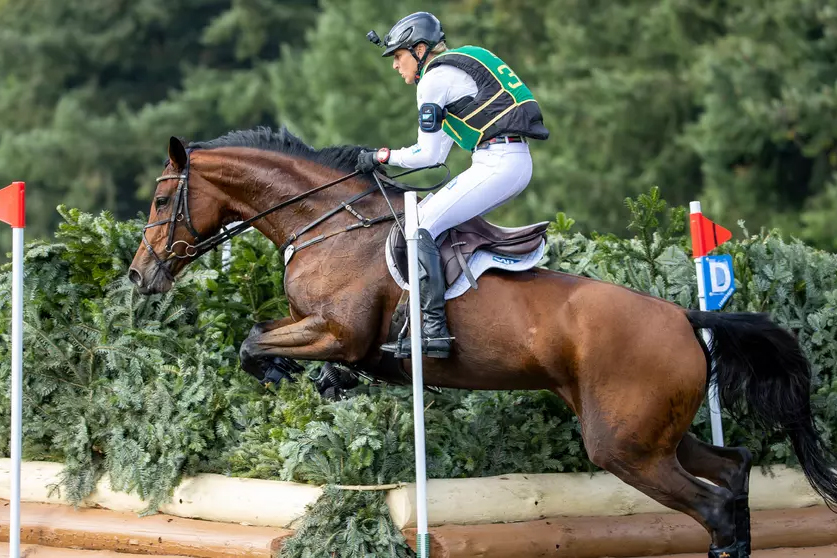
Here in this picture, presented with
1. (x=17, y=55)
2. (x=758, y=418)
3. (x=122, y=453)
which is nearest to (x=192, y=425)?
(x=122, y=453)

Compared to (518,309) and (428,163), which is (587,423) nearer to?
(518,309)

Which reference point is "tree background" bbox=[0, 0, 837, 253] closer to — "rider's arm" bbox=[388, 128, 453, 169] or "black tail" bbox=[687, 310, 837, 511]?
"black tail" bbox=[687, 310, 837, 511]

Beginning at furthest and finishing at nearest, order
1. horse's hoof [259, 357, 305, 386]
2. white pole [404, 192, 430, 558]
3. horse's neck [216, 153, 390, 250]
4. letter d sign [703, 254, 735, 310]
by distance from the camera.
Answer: letter d sign [703, 254, 735, 310]
horse's neck [216, 153, 390, 250]
horse's hoof [259, 357, 305, 386]
white pole [404, 192, 430, 558]

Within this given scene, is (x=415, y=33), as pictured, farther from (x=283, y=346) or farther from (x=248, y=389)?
(x=248, y=389)

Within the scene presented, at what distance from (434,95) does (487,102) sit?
0.86 feet

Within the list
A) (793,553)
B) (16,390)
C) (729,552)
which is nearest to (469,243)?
(729,552)

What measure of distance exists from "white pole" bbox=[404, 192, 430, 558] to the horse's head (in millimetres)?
1302

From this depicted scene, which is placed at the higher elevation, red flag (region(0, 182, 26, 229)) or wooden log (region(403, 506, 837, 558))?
red flag (region(0, 182, 26, 229))

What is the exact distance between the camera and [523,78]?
900 inches

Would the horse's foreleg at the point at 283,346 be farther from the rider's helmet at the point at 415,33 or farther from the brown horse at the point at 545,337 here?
the rider's helmet at the point at 415,33

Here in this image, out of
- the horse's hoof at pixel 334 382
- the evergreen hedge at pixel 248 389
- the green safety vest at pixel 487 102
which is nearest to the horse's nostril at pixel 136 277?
the evergreen hedge at pixel 248 389

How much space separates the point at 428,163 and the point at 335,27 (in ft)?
62.1

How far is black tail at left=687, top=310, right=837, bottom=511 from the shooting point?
214 inches

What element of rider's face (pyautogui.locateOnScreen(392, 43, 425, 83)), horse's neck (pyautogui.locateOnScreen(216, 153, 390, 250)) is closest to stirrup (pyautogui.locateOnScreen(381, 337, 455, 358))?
horse's neck (pyautogui.locateOnScreen(216, 153, 390, 250))
